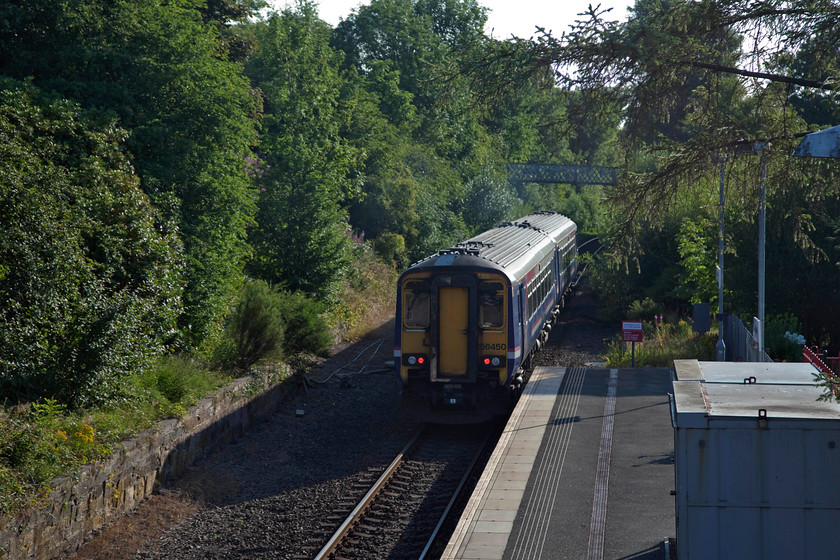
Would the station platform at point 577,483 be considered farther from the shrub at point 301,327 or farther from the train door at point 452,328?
the shrub at point 301,327

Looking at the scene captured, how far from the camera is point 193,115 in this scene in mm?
16375

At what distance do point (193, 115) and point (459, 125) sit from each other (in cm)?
3036

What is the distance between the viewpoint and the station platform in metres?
8.87

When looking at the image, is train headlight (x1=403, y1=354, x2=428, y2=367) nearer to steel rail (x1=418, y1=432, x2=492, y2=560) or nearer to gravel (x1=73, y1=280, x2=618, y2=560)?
gravel (x1=73, y1=280, x2=618, y2=560)

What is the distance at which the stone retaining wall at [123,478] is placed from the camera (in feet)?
30.0

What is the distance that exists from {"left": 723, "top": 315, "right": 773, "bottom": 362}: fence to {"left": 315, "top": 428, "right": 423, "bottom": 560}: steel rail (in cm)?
753

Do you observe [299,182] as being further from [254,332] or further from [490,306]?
[490,306]

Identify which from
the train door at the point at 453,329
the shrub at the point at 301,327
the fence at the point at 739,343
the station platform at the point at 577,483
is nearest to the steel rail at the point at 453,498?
the station platform at the point at 577,483

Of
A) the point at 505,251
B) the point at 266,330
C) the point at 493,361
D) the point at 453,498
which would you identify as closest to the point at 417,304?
the point at 493,361

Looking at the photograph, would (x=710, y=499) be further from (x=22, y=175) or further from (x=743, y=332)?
(x=743, y=332)

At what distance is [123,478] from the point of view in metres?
11.0

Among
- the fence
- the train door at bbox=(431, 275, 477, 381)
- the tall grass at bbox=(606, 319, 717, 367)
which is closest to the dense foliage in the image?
the fence

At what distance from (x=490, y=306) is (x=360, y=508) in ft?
15.8

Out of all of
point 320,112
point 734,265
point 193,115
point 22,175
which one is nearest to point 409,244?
point 320,112
